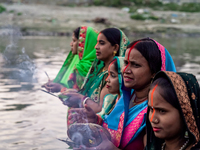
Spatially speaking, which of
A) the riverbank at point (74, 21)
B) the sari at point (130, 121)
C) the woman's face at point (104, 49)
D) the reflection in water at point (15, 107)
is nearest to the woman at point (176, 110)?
the sari at point (130, 121)

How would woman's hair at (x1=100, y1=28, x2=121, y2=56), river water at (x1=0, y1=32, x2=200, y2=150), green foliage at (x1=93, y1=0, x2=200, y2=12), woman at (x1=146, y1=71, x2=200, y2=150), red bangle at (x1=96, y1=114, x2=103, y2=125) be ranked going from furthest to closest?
green foliage at (x1=93, y1=0, x2=200, y2=12), river water at (x1=0, y1=32, x2=200, y2=150), woman's hair at (x1=100, y1=28, x2=121, y2=56), red bangle at (x1=96, y1=114, x2=103, y2=125), woman at (x1=146, y1=71, x2=200, y2=150)

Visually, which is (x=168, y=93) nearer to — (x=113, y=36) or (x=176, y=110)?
(x=176, y=110)

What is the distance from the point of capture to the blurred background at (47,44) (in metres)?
5.76

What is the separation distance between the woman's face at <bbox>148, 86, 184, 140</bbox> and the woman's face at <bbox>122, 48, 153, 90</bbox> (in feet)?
1.97

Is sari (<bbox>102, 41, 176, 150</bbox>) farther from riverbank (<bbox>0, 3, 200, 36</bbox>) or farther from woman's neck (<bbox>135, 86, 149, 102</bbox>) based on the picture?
riverbank (<bbox>0, 3, 200, 36</bbox>)

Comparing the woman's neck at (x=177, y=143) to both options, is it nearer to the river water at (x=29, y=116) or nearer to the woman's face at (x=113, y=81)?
the woman's face at (x=113, y=81)

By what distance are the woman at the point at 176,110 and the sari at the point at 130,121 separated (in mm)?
404

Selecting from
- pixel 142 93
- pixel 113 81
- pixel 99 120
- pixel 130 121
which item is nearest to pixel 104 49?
pixel 113 81

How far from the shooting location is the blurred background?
227 inches

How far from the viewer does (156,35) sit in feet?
117

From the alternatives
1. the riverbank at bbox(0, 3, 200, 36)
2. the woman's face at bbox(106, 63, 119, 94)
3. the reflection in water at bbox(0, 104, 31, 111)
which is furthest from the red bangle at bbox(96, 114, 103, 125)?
the riverbank at bbox(0, 3, 200, 36)

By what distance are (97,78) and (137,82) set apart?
5.67 feet

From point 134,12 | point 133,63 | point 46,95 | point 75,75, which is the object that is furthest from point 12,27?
point 133,63

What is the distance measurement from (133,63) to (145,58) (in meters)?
0.11
